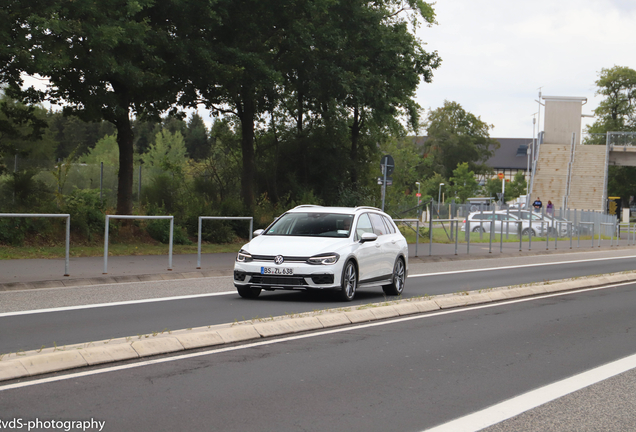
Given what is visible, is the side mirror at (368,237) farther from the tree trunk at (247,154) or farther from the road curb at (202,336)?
the tree trunk at (247,154)

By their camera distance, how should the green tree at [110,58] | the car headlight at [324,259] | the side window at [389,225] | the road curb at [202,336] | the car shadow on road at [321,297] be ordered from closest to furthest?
1. the road curb at [202,336]
2. the car headlight at [324,259]
3. the car shadow on road at [321,297]
4. the side window at [389,225]
5. the green tree at [110,58]

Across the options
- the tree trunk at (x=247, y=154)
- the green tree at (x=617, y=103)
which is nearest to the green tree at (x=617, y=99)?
the green tree at (x=617, y=103)

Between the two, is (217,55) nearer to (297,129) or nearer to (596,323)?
(297,129)

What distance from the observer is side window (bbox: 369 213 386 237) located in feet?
47.6

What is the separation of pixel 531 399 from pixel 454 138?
108m

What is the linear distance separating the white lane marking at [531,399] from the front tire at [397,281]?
6.57 metres

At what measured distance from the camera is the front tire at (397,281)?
1458 cm

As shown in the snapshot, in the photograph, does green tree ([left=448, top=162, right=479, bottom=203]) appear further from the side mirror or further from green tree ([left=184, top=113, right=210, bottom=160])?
the side mirror

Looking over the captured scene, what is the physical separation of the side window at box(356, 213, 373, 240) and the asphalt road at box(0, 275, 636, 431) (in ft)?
12.4

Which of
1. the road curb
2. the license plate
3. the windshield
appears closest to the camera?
the road curb

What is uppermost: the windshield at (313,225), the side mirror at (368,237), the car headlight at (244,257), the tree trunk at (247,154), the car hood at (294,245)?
the tree trunk at (247,154)

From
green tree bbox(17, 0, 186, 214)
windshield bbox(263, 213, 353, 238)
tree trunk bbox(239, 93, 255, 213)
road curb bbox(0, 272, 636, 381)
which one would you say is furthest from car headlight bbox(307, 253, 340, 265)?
tree trunk bbox(239, 93, 255, 213)

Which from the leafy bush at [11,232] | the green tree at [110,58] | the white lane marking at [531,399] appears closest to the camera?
the white lane marking at [531,399]

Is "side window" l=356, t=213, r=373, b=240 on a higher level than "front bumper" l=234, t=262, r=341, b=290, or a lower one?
higher
